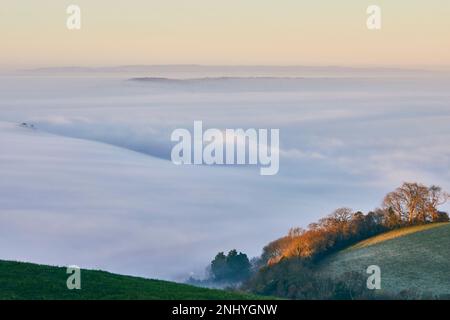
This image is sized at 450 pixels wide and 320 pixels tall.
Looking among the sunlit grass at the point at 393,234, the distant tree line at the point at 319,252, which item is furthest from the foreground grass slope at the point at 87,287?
the sunlit grass at the point at 393,234

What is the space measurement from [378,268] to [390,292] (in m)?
3.02

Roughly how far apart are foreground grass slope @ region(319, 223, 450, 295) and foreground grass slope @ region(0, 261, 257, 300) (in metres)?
10.9

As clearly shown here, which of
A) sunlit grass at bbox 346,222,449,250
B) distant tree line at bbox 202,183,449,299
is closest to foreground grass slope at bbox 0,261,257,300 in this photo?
distant tree line at bbox 202,183,449,299

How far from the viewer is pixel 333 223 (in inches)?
2030

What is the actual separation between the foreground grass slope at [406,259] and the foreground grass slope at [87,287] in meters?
10.9

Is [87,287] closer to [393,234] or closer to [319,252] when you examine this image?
[319,252]

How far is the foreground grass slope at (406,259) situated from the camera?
4388 centimetres

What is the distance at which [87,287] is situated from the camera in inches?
1379

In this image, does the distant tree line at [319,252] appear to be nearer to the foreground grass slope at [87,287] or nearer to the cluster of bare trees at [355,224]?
the cluster of bare trees at [355,224]

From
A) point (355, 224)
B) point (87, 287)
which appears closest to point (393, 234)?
point (355, 224)

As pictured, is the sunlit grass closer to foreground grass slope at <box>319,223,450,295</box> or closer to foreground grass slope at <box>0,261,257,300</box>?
foreground grass slope at <box>319,223,450,295</box>

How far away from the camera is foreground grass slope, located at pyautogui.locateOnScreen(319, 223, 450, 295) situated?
4388cm

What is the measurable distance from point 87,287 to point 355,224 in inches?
813
